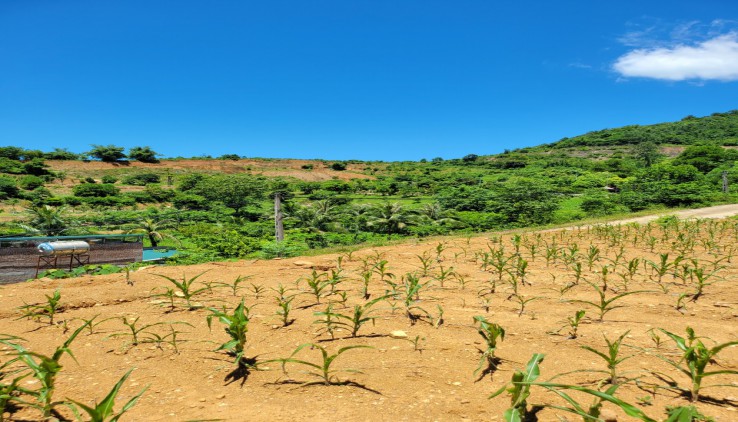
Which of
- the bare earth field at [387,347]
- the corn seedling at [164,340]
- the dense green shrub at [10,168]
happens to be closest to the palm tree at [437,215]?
the bare earth field at [387,347]

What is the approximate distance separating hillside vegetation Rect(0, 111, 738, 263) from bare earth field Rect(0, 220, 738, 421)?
541 centimetres

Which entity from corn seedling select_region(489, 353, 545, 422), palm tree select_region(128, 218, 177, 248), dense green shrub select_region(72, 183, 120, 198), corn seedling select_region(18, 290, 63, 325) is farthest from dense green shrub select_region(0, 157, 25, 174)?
corn seedling select_region(489, 353, 545, 422)

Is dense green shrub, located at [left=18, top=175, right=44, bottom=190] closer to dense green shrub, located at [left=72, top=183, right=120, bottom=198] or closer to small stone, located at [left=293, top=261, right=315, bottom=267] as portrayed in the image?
dense green shrub, located at [left=72, top=183, right=120, bottom=198]

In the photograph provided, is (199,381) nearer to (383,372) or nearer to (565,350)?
(383,372)

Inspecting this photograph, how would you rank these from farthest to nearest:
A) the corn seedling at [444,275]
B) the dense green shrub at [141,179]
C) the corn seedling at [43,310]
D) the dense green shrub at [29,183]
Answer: the dense green shrub at [141,179]
the dense green shrub at [29,183]
the corn seedling at [444,275]
the corn seedling at [43,310]

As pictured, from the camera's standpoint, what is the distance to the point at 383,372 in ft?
7.04

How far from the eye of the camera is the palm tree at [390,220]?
74.1 feet

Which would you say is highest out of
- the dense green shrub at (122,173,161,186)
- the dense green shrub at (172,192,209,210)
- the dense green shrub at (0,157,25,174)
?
the dense green shrub at (0,157,25,174)

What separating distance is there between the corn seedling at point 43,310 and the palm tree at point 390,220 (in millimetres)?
19316

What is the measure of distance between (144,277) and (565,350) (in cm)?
481

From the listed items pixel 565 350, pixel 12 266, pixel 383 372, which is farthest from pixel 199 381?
pixel 12 266

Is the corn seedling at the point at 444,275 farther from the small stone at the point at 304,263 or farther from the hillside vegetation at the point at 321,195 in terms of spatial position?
the hillside vegetation at the point at 321,195

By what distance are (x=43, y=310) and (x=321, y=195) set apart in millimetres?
35965

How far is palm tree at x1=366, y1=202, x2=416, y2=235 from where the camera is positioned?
22.6m
